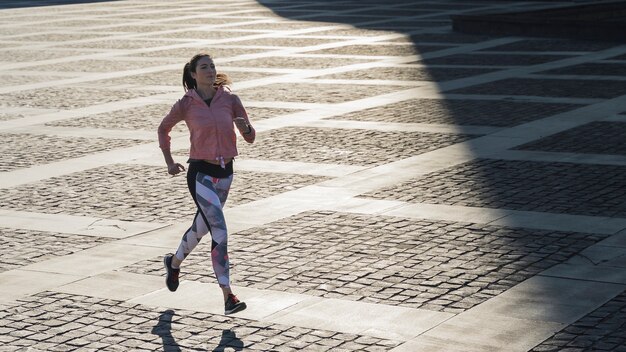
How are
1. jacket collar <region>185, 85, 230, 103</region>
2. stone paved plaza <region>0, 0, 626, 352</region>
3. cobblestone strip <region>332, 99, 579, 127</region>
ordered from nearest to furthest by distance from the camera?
stone paved plaza <region>0, 0, 626, 352</region> → jacket collar <region>185, 85, 230, 103</region> → cobblestone strip <region>332, 99, 579, 127</region>

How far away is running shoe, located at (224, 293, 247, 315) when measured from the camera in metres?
7.77

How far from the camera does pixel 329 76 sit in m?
21.6

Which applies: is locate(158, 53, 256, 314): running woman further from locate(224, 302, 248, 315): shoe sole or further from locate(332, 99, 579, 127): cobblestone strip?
locate(332, 99, 579, 127): cobblestone strip

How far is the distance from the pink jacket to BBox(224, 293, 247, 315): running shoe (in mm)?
915

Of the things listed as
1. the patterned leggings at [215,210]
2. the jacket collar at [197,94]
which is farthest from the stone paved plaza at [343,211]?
the jacket collar at [197,94]

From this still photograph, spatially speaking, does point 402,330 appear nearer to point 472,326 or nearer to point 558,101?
point 472,326

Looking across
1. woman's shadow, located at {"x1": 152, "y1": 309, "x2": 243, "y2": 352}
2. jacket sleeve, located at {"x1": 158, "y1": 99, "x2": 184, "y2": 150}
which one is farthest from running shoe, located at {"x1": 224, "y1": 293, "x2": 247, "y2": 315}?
jacket sleeve, located at {"x1": 158, "y1": 99, "x2": 184, "y2": 150}

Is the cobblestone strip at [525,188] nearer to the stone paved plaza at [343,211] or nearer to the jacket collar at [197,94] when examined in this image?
the stone paved plaza at [343,211]

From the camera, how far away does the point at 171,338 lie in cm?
735

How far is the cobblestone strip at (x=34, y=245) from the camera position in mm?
9391

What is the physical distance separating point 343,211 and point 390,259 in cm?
179

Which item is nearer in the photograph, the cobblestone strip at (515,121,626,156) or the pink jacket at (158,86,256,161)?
the pink jacket at (158,86,256,161)

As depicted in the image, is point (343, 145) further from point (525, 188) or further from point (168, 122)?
point (168, 122)

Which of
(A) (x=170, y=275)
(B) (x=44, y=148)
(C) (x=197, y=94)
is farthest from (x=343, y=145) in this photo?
(C) (x=197, y=94)
